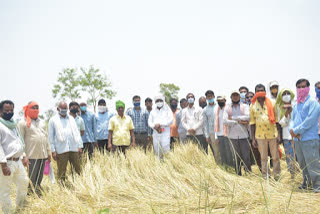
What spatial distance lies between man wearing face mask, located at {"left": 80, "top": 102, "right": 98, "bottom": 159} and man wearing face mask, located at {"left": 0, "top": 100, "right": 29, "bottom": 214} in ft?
8.17

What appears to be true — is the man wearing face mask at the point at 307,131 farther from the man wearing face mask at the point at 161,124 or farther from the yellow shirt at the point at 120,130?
the yellow shirt at the point at 120,130

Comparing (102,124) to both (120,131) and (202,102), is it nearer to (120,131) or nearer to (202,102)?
(120,131)

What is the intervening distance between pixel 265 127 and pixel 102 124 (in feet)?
13.0

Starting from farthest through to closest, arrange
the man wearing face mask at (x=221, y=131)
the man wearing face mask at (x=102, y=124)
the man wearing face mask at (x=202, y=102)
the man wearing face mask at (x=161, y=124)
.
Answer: the man wearing face mask at (x=202, y=102), the man wearing face mask at (x=102, y=124), the man wearing face mask at (x=161, y=124), the man wearing face mask at (x=221, y=131)

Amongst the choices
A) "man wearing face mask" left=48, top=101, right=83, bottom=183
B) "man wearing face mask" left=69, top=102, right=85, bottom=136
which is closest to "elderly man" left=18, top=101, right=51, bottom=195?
"man wearing face mask" left=48, top=101, right=83, bottom=183

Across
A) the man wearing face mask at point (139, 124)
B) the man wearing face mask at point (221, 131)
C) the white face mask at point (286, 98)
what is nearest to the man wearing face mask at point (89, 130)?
the man wearing face mask at point (139, 124)

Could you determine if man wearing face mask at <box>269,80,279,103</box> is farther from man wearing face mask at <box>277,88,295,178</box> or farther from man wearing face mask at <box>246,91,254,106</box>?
man wearing face mask at <box>246,91,254,106</box>

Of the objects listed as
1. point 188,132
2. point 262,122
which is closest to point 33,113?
point 188,132

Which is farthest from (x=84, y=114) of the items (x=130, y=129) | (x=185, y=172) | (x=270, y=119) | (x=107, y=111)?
(x=270, y=119)

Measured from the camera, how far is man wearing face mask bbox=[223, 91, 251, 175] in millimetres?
4613

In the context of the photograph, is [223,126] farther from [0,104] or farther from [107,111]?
[0,104]

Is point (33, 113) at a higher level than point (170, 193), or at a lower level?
higher

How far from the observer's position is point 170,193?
128 inches

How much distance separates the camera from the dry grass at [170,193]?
258 cm
